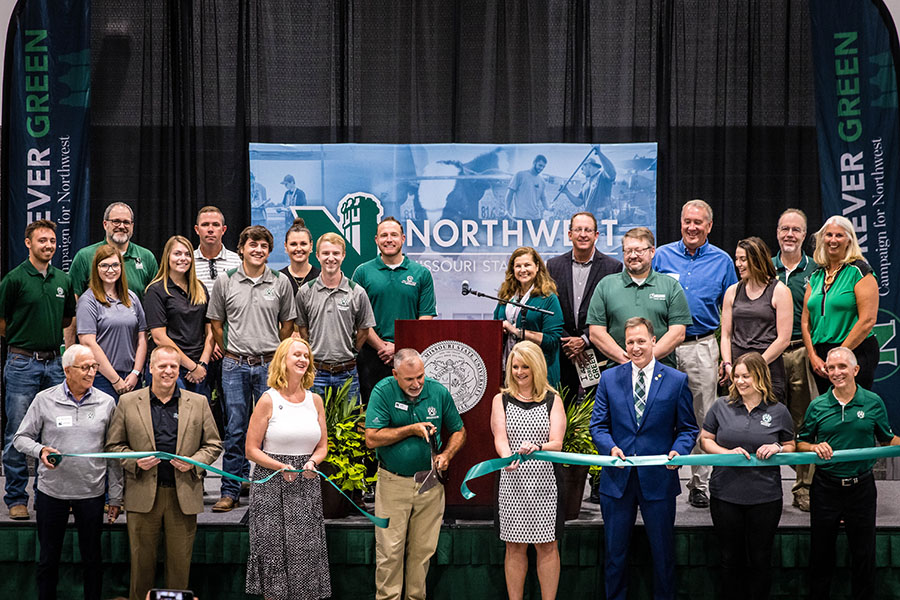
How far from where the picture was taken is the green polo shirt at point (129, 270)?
613cm

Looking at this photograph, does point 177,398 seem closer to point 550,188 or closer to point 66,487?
point 66,487

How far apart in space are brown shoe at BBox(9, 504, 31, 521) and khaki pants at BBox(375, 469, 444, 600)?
2087 mm

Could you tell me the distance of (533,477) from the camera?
502 cm

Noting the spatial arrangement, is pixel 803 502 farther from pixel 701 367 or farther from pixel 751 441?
pixel 751 441

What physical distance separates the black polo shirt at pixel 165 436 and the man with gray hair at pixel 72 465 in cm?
23

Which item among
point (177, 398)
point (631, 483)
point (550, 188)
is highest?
point (550, 188)

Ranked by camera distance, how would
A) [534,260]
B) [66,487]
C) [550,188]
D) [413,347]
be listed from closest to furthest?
[66,487]
[413,347]
[534,260]
[550,188]

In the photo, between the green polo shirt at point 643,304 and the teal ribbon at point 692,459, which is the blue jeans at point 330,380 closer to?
the teal ribbon at point 692,459

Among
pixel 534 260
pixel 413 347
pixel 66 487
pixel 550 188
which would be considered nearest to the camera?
pixel 66 487

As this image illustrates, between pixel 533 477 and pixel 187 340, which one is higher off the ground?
pixel 187 340

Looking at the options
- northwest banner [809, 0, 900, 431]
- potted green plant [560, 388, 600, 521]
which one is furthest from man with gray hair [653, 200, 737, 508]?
northwest banner [809, 0, 900, 431]

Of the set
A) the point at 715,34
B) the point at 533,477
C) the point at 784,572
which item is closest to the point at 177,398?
the point at 533,477

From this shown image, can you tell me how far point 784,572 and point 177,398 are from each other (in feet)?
11.5

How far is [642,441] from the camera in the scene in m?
4.99
